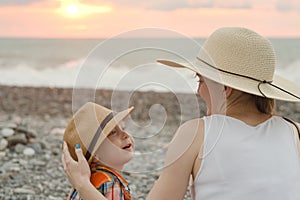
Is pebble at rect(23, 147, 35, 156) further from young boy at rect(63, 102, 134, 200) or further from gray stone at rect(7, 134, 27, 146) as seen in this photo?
young boy at rect(63, 102, 134, 200)

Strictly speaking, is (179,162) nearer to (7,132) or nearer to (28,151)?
(28,151)

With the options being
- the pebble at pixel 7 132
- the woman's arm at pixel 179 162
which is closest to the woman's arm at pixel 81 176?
the woman's arm at pixel 179 162

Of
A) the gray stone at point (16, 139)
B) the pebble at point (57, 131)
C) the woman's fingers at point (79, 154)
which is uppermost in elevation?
the woman's fingers at point (79, 154)

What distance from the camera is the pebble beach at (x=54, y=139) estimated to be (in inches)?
130

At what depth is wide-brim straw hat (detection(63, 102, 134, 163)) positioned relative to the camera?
2797 millimetres

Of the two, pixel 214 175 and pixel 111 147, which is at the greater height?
pixel 214 175

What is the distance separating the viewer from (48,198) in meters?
5.05

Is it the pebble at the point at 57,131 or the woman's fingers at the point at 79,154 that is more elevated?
the woman's fingers at the point at 79,154

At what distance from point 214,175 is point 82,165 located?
0.59 meters

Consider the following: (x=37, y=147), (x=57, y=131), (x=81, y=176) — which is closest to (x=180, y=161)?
(x=81, y=176)

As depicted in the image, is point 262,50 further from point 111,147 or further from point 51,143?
point 51,143

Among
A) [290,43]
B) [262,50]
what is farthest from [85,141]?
[290,43]

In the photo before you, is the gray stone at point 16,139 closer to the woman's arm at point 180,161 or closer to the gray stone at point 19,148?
the gray stone at point 19,148

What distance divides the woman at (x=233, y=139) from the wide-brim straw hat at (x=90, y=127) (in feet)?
0.42
